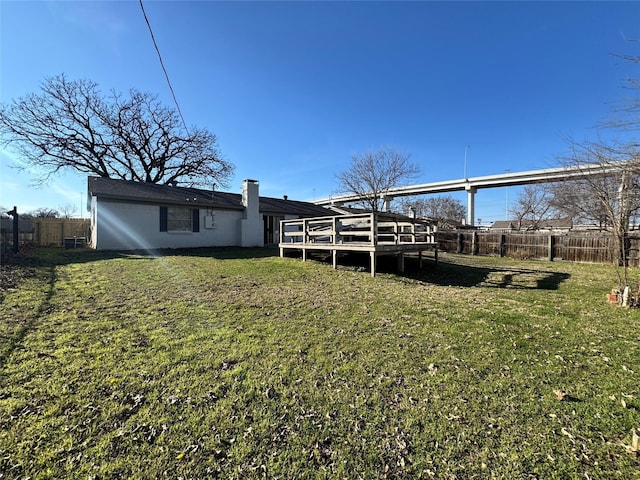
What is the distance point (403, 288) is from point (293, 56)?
941cm

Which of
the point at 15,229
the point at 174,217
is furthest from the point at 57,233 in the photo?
the point at 174,217

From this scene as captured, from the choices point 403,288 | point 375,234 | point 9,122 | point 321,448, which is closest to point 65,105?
point 9,122

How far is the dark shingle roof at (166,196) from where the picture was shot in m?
12.8

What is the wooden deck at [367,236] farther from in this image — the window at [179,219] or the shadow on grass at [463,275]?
the window at [179,219]

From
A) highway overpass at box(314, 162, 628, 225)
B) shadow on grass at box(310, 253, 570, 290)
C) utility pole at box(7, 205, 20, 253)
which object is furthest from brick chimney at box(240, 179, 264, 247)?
highway overpass at box(314, 162, 628, 225)

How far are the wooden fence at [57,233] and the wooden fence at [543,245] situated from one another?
71.1 ft

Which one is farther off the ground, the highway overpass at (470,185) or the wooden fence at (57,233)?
the highway overpass at (470,185)

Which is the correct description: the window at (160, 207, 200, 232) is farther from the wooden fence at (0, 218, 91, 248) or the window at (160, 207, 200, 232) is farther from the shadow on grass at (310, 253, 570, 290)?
the shadow on grass at (310, 253, 570, 290)

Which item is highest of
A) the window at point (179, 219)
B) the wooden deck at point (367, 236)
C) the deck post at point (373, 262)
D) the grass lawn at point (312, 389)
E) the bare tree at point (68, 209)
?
the bare tree at point (68, 209)

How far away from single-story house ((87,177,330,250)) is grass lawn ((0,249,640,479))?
849 centimetres

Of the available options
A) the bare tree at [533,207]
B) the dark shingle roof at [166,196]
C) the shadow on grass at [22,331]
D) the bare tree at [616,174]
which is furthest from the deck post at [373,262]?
the bare tree at [533,207]

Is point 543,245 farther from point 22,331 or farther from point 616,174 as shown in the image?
point 22,331

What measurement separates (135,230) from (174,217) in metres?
1.82

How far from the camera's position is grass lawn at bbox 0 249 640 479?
182 centimetres
